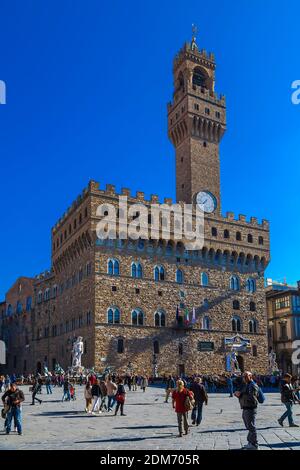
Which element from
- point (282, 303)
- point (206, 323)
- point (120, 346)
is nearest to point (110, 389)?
point (120, 346)

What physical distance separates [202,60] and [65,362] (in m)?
33.7

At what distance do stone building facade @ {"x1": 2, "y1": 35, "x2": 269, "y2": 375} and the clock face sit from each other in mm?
222

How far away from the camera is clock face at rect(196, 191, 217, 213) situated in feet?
164

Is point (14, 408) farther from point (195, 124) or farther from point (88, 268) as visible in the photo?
point (195, 124)

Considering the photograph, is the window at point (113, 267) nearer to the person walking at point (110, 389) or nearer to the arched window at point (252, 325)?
the arched window at point (252, 325)

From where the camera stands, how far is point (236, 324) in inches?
1960

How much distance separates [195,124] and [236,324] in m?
20.0

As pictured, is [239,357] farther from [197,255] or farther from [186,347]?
[197,255]

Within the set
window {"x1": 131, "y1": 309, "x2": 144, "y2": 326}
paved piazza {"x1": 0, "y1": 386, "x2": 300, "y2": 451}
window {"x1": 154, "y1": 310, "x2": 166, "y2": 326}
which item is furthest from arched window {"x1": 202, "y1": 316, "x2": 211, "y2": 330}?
paved piazza {"x1": 0, "y1": 386, "x2": 300, "y2": 451}

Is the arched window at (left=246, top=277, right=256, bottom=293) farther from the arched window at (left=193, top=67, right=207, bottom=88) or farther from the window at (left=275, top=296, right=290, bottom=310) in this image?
the arched window at (left=193, top=67, right=207, bottom=88)

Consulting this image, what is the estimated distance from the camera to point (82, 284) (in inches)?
1799

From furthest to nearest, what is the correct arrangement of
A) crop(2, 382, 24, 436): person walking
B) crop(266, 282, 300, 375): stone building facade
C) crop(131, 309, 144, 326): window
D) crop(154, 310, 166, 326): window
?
crop(266, 282, 300, 375): stone building facade < crop(154, 310, 166, 326): window < crop(131, 309, 144, 326): window < crop(2, 382, 24, 436): person walking

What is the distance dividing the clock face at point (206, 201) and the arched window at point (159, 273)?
7459 mm
